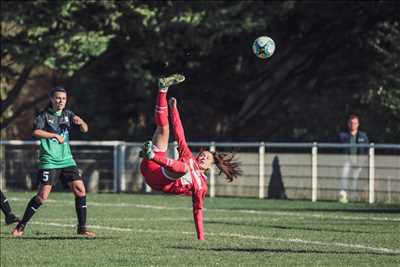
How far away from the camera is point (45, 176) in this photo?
16359mm

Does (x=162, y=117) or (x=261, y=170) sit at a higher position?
(x=162, y=117)

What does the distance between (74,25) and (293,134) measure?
13.0 meters

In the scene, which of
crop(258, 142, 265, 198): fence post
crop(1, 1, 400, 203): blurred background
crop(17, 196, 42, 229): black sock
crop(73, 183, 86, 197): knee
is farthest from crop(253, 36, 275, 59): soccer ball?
crop(258, 142, 265, 198): fence post

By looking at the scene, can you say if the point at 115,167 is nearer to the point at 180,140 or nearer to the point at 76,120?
the point at 76,120

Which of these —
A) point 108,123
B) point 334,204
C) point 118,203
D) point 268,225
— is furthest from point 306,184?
point 108,123

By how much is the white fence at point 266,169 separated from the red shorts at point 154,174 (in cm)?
1063

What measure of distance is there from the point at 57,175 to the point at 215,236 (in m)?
2.45

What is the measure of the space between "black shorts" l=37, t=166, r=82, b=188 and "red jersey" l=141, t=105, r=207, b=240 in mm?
2390

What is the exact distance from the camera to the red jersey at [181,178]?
1416cm

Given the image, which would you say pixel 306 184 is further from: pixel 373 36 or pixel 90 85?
pixel 90 85

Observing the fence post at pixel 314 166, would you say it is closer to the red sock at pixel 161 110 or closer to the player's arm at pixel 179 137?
the player's arm at pixel 179 137

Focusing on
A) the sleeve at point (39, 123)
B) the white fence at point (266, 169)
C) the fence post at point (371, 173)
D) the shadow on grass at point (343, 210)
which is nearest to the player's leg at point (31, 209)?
the sleeve at point (39, 123)

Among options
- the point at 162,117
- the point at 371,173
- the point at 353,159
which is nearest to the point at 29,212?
the point at 162,117

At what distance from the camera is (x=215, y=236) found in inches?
641
